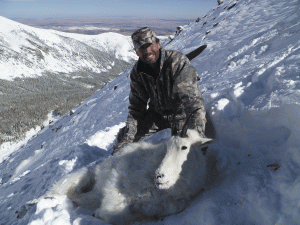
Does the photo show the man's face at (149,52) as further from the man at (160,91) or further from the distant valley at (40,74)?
the distant valley at (40,74)

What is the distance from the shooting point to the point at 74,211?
2865mm

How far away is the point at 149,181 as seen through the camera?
2.62 metres

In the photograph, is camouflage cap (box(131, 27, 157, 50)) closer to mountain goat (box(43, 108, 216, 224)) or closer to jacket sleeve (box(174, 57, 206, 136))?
jacket sleeve (box(174, 57, 206, 136))

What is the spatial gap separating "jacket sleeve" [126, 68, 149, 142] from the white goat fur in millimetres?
863

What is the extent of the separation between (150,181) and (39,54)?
183367mm

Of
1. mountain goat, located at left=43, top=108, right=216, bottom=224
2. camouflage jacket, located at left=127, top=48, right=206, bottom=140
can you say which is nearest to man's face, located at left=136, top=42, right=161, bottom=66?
camouflage jacket, located at left=127, top=48, right=206, bottom=140

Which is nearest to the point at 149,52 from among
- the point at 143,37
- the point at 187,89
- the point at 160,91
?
the point at 143,37

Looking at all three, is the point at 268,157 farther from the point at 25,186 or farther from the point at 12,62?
the point at 12,62

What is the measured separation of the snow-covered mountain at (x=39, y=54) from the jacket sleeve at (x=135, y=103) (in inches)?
5938

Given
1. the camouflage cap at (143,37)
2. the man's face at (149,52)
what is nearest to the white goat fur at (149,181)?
the man's face at (149,52)

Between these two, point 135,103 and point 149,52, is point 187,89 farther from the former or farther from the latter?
point 135,103

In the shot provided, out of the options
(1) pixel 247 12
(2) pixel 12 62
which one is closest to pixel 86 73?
(2) pixel 12 62

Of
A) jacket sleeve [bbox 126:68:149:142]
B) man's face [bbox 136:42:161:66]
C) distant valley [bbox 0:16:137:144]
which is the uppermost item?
man's face [bbox 136:42:161:66]

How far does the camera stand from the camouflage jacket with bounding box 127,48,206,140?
10.4 feet
